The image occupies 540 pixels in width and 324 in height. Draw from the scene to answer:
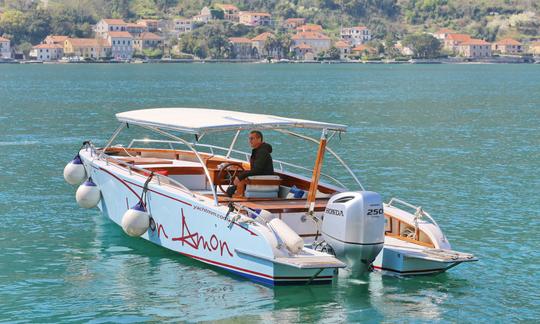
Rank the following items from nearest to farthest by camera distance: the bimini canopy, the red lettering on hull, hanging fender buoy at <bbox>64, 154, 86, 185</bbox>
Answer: the red lettering on hull
the bimini canopy
hanging fender buoy at <bbox>64, 154, 86, 185</bbox>

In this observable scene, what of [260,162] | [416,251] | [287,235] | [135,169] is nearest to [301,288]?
[287,235]

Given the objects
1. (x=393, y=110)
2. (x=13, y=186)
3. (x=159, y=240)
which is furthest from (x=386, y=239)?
(x=393, y=110)

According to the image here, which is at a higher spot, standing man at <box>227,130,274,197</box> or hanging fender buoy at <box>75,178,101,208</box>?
standing man at <box>227,130,274,197</box>

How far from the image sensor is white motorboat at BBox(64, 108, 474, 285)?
14.3 m

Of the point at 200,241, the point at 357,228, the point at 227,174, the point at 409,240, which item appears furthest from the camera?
the point at 227,174

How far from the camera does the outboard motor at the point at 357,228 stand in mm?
14188

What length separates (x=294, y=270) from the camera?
1429cm

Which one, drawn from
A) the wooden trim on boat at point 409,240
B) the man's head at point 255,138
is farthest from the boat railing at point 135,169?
the wooden trim on boat at point 409,240

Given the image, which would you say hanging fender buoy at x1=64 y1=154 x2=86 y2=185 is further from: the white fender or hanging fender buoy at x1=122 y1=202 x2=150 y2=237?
the white fender

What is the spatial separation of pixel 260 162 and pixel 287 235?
8.91 feet

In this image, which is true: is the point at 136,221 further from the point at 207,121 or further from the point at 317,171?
the point at 317,171

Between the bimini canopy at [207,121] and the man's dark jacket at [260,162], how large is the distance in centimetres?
47

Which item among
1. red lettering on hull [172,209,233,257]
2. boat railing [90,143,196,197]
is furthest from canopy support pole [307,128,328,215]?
boat railing [90,143,196,197]

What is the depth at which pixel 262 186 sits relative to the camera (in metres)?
16.9
